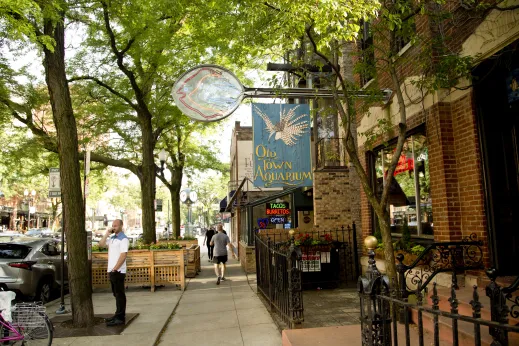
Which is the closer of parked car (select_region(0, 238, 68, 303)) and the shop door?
the shop door

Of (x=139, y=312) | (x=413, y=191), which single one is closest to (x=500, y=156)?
(x=413, y=191)

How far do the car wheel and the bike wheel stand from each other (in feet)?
15.5

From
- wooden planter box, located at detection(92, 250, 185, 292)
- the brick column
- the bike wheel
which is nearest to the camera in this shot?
the bike wheel

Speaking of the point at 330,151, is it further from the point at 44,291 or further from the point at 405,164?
the point at 44,291

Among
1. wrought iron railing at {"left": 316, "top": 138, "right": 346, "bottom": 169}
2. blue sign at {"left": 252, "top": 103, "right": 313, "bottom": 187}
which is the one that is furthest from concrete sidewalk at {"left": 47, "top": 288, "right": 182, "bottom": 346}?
wrought iron railing at {"left": 316, "top": 138, "right": 346, "bottom": 169}

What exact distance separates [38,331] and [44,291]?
17.3ft

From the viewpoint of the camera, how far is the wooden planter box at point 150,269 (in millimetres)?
11508

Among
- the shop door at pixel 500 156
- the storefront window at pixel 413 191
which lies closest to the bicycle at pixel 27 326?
the storefront window at pixel 413 191

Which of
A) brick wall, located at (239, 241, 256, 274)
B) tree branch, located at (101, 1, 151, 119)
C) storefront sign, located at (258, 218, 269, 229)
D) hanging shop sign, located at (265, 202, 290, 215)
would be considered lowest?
brick wall, located at (239, 241, 256, 274)

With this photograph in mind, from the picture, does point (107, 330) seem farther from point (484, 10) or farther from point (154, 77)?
point (154, 77)

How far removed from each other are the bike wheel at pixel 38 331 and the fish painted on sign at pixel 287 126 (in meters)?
6.59

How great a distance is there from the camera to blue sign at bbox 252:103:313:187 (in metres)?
10.3

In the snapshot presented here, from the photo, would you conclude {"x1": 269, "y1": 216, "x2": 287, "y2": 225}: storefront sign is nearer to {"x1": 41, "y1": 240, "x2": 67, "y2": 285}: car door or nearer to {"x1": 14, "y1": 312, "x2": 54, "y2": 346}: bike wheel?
{"x1": 41, "y1": 240, "x2": 67, "y2": 285}: car door

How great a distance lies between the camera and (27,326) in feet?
17.2
